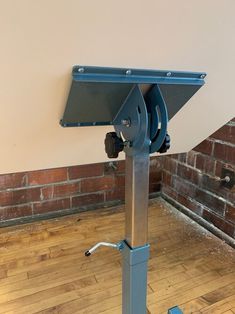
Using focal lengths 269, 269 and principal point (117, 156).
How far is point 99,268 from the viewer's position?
5.11 ft

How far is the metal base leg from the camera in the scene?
87cm

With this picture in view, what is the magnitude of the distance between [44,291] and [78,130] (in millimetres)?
859

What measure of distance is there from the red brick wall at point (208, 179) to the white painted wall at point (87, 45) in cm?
74

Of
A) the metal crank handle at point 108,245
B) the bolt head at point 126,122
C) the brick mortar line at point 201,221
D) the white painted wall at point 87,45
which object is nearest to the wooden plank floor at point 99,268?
the brick mortar line at point 201,221

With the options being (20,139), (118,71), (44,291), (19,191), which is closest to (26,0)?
(118,71)

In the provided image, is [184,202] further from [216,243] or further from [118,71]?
[118,71]

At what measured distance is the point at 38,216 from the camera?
2086 millimetres

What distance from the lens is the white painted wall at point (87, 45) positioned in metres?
0.61

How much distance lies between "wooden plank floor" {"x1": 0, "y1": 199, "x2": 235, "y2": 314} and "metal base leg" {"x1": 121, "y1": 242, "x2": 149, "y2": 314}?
43 cm

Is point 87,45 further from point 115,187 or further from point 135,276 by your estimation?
point 115,187

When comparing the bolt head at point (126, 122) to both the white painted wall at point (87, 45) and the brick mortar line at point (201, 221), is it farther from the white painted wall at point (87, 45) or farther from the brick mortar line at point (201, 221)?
the brick mortar line at point (201, 221)

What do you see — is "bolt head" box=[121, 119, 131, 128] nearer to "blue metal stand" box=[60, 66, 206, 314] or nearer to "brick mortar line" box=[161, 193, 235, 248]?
"blue metal stand" box=[60, 66, 206, 314]

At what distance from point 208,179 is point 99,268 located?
38.8 inches

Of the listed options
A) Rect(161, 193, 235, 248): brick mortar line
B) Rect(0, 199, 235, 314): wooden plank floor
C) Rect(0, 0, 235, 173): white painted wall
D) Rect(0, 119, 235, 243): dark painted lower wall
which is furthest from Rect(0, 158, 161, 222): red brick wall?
Rect(0, 0, 235, 173): white painted wall
